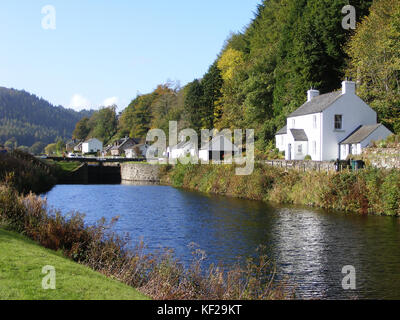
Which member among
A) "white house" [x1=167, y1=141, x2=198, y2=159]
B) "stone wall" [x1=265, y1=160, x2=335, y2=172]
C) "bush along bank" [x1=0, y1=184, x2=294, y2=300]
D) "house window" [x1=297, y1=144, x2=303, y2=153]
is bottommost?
"bush along bank" [x1=0, y1=184, x2=294, y2=300]

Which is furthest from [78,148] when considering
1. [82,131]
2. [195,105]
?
[195,105]

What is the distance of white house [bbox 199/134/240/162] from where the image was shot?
196 feet

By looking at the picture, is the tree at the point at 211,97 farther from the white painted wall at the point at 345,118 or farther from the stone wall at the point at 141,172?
the white painted wall at the point at 345,118

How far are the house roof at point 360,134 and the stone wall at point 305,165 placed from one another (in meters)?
5.11

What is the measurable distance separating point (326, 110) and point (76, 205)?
23.7 metres

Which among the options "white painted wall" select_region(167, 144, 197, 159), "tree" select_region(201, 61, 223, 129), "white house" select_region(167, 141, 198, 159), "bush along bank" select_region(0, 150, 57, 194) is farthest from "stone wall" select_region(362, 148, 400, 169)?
"tree" select_region(201, 61, 223, 129)

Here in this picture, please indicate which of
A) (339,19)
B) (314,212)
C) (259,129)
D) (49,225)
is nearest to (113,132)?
(259,129)

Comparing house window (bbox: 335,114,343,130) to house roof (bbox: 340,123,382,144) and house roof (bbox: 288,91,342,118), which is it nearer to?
house roof (bbox: 340,123,382,144)

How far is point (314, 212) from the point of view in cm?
2823

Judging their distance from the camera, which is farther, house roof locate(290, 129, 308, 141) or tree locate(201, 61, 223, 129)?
tree locate(201, 61, 223, 129)

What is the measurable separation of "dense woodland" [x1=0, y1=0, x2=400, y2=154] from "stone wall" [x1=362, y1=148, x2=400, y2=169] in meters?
7.96

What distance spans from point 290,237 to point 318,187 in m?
11.8

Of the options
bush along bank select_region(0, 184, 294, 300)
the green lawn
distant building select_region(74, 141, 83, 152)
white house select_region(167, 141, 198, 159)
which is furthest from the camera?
distant building select_region(74, 141, 83, 152)

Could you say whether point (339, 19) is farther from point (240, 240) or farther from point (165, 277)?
point (165, 277)
